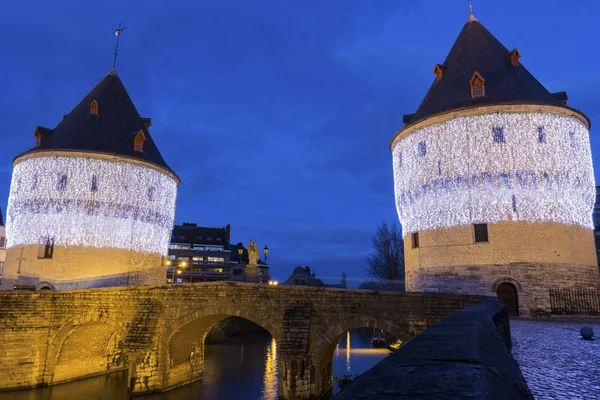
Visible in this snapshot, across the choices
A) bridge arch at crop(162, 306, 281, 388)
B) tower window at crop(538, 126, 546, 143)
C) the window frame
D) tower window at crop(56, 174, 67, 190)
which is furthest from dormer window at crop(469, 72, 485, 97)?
tower window at crop(56, 174, 67, 190)

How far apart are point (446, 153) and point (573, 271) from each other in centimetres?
795

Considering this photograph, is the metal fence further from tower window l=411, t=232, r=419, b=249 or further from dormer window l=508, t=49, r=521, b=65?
dormer window l=508, t=49, r=521, b=65

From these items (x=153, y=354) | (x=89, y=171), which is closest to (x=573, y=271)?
(x=153, y=354)

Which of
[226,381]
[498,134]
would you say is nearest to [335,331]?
[226,381]

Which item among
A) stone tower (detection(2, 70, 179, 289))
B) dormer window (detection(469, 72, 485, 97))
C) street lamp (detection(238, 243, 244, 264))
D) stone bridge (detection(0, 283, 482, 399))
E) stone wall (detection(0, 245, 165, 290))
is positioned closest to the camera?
stone bridge (detection(0, 283, 482, 399))

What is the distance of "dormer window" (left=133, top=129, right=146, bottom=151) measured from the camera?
2772cm

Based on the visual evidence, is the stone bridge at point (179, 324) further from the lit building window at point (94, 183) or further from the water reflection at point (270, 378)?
the lit building window at point (94, 183)

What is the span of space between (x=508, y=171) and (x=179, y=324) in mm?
16570

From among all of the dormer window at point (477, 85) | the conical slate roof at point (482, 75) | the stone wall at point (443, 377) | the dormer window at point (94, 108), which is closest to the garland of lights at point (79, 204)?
the dormer window at point (94, 108)

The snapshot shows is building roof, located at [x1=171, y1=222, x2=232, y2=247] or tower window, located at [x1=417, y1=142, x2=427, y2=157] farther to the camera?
building roof, located at [x1=171, y1=222, x2=232, y2=247]

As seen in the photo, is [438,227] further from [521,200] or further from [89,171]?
[89,171]

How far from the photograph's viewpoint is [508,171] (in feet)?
68.3

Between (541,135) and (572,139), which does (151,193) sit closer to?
(541,135)

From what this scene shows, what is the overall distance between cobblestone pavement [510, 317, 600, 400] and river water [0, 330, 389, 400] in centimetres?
1114
